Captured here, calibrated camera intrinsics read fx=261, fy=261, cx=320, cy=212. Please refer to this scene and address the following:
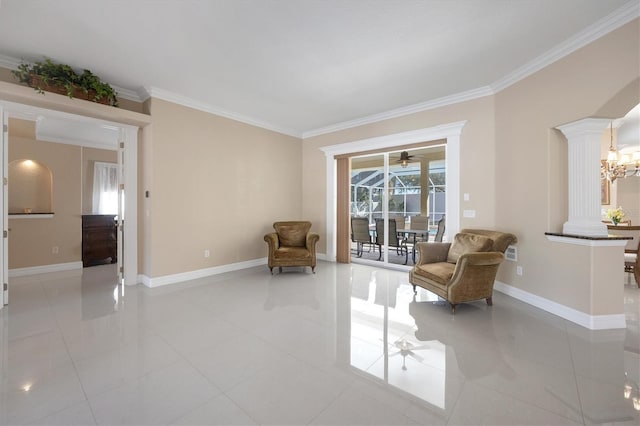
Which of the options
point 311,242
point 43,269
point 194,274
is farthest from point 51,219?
point 311,242

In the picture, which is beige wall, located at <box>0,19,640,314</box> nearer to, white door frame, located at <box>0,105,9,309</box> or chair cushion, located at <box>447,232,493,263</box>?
chair cushion, located at <box>447,232,493,263</box>

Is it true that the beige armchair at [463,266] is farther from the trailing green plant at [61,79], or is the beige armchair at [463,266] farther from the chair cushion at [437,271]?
the trailing green plant at [61,79]

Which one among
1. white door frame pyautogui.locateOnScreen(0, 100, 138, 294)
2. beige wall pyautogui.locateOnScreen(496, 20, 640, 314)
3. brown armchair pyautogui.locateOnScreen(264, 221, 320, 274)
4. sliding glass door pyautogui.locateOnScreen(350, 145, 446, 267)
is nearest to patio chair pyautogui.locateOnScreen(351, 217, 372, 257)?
sliding glass door pyautogui.locateOnScreen(350, 145, 446, 267)

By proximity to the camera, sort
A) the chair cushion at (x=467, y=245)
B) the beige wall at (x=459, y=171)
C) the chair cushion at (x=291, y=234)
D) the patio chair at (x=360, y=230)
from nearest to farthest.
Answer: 1. the beige wall at (x=459, y=171)
2. the chair cushion at (x=467, y=245)
3. the chair cushion at (x=291, y=234)
4. the patio chair at (x=360, y=230)

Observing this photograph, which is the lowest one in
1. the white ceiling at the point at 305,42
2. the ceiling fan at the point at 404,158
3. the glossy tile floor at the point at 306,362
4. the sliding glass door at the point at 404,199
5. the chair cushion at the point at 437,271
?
the glossy tile floor at the point at 306,362

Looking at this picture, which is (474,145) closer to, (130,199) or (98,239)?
(130,199)

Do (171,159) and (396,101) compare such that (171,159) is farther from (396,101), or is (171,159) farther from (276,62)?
(396,101)

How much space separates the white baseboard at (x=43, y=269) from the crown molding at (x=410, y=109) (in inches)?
219

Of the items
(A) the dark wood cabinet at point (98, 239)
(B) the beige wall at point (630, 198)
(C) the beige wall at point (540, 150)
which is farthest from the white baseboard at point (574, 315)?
(A) the dark wood cabinet at point (98, 239)

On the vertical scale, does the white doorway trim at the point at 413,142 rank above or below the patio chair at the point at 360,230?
above

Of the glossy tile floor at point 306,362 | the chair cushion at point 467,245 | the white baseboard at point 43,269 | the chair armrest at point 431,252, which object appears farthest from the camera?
the white baseboard at point 43,269

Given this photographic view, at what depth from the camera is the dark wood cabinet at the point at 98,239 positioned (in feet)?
17.5

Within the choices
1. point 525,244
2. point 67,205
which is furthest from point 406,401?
point 67,205

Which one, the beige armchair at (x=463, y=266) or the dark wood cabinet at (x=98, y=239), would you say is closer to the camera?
the beige armchair at (x=463, y=266)
